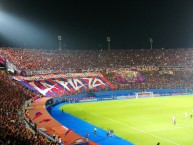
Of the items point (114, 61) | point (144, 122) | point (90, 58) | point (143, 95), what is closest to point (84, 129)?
point (144, 122)

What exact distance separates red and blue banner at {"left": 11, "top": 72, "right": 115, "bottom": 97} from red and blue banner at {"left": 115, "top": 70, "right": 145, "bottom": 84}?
16.7 ft

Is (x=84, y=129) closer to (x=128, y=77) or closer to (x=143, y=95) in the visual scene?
(x=143, y=95)

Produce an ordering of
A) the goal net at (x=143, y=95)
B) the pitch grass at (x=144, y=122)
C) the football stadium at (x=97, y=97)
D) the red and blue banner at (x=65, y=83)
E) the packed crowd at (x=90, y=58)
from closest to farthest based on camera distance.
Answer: the football stadium at (x=97, y=97), the pitch grass at (x=144, y=122), the red and blue banner at (x=65, y=83), the goal net at (x=143, y=95), the packed crowd at (x=90, y=58)

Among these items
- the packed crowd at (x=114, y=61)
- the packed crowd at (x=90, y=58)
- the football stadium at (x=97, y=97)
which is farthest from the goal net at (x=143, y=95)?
the packed crowd at (x=90, y=58)

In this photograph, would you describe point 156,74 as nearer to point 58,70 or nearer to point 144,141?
point 58,70

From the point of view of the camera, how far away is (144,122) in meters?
41.9

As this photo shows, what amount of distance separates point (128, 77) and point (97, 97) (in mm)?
19175

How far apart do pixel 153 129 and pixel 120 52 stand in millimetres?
66905

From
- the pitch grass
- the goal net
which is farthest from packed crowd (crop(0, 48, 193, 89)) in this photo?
the pitch grass

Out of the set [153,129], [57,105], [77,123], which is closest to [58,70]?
[57,105]

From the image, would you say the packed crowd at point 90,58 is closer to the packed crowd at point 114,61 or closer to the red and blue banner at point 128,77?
the packed crowd at point 114,61

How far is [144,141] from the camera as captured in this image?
104ft

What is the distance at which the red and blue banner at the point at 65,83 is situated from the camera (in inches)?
2771

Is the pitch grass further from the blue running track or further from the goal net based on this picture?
the goal net
